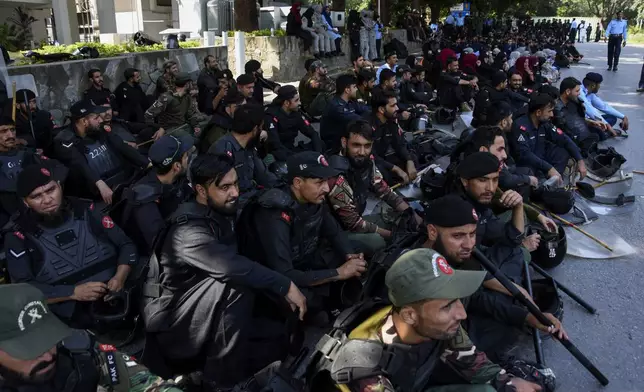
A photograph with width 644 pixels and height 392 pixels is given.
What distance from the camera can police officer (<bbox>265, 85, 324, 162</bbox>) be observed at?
6398 mm

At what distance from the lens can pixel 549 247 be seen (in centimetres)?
432

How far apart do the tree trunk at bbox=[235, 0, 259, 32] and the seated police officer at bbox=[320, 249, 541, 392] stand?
13.2m

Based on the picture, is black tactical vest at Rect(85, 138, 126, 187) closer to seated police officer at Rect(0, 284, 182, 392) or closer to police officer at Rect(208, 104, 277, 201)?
police officer at Rect(208, 104, 277, 201)

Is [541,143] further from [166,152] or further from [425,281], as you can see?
[425,281]

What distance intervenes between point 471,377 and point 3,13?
15694 millimetres

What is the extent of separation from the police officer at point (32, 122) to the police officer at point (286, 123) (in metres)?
2.42

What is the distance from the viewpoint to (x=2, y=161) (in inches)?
175

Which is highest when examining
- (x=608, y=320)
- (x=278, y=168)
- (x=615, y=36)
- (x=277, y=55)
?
(x=615, y=36)

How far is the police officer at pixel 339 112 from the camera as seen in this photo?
7223 millimetres

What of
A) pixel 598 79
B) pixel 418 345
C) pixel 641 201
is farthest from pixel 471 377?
pixel 598 79

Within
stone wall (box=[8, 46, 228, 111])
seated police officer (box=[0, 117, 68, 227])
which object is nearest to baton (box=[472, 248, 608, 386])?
seated police officer (box=[0, 117, 68, 227])

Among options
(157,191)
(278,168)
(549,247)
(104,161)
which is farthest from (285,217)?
(278,168)

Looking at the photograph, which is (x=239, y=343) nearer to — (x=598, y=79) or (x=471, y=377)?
(x=471, y=377)

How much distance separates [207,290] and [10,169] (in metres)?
2.64
